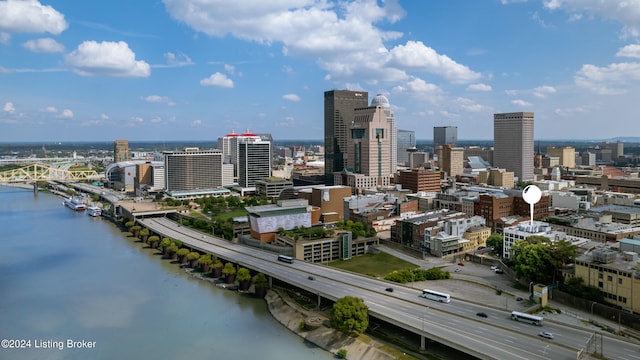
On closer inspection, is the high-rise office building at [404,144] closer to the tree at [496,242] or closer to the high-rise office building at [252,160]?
the high-rise office building at [252,160]

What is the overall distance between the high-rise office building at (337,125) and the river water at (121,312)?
96.6 feet

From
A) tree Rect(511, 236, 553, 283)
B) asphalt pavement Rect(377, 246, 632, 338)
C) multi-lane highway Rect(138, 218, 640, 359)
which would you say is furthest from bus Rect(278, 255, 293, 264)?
tree Rect(511, 236, 553, 283)

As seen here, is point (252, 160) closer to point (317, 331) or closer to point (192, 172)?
point (192, 172)

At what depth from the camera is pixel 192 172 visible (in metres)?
48.4

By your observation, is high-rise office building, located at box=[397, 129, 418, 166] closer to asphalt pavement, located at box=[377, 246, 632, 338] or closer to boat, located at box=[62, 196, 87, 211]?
boat, located at box=[62, 196, 87, 211]

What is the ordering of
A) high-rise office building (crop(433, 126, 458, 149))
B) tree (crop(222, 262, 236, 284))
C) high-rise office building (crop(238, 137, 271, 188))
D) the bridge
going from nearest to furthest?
tree (crop(222, 262, 236, 284)) → high-rise office building (crop(238, 137, 271, 188)) → the bridge → high-rise office building (crop(433, 126, 458, 149))

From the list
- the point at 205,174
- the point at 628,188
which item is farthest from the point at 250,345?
the point at 628,188

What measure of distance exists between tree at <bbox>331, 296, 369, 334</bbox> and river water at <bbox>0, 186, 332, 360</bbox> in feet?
2.92

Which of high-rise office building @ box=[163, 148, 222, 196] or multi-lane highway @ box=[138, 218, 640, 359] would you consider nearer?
multi-lane highway @ box=[138, 218, 640, 359]

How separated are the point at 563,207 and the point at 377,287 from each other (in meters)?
21.8

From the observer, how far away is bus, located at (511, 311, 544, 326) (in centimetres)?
1275

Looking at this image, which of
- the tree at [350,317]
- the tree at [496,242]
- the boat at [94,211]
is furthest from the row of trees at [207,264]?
the boat at [94,211]

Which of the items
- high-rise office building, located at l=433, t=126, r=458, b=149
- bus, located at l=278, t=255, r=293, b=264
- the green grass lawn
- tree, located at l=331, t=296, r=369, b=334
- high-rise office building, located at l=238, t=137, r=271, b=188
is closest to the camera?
tree, located at l=331, t=296, r=369, b=334

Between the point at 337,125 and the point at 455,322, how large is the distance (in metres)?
41.1
